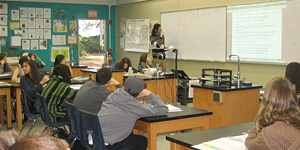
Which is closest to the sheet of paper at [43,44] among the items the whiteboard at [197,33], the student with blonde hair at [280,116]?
the whiteboard at [197,33]

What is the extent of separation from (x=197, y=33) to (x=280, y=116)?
6626mm

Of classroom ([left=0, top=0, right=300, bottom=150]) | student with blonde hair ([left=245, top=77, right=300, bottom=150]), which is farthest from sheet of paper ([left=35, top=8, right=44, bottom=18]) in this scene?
student with blonde hair ([left=245, top=77, right=300, bottom=150])

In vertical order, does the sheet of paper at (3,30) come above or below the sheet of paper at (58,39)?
above

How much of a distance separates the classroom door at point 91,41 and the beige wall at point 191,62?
0.57 m

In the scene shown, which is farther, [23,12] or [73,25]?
[73,25]

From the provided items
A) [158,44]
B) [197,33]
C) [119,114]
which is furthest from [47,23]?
[119,114]

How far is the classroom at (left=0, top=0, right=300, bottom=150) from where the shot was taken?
3275 mm

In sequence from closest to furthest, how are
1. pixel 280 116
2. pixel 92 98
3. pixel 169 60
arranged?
pixel 280 116 → pixel 92 98 → pixel 169 60

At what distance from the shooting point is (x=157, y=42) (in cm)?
841

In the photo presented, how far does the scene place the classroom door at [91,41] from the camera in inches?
455

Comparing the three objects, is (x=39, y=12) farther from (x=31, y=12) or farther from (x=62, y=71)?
(x=62, y=71)

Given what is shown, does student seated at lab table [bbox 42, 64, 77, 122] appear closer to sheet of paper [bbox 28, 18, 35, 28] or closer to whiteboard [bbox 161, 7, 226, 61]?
whiteboard [bbox 161, 7, 226, 61]

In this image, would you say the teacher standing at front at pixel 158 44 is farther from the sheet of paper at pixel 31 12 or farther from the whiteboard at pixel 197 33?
the sheet of paper at pixel 31 12

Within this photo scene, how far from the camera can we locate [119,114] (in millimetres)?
3225
